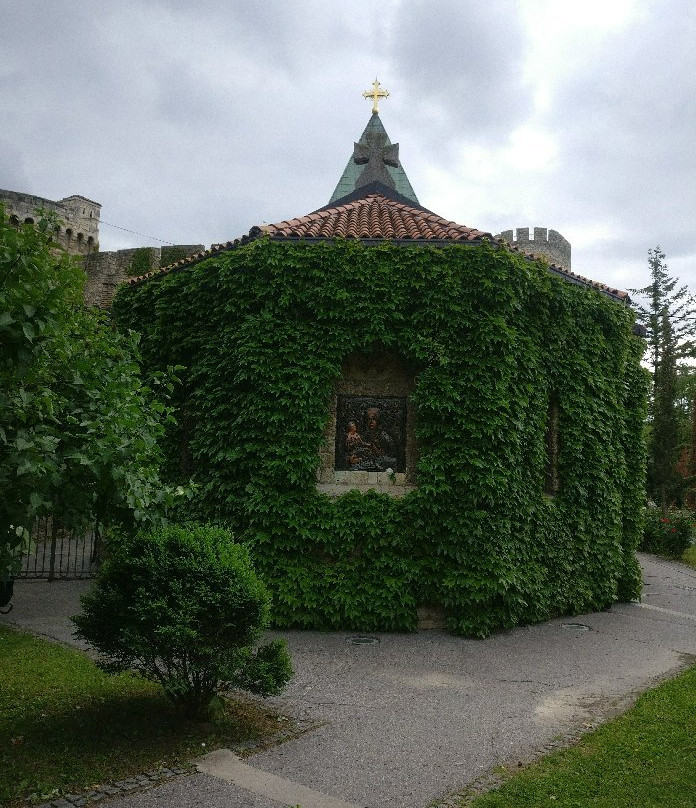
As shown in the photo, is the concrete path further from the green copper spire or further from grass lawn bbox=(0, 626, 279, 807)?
the green copper spire

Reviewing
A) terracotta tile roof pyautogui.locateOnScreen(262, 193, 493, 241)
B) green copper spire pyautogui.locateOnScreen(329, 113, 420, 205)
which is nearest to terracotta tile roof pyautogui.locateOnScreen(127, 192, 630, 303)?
terracotta tile roof pyautogui.locateOnScreen(262, 193, 493, 241)

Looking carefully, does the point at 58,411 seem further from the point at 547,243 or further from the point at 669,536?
the point at 547,243

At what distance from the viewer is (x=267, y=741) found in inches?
217

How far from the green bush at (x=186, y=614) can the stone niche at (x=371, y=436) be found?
4535mm

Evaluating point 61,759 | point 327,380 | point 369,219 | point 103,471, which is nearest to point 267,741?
point 61,759

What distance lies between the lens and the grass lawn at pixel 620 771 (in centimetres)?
459

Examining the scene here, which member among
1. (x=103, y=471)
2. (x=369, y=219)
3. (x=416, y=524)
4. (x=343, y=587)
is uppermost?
(x=369, y=219)

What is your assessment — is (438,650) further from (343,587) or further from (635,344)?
(635,344)

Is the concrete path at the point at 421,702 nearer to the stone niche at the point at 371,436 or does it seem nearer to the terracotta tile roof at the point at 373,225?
the stone niche at the point at 371,436

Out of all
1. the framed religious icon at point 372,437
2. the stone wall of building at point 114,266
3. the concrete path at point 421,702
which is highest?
the stone wall of building at point 114,266

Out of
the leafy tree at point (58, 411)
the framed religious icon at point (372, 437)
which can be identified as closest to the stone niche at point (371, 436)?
the framed religious icon at point (372, 437)

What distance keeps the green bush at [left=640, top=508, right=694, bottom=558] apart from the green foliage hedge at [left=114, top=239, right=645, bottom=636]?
514 inches

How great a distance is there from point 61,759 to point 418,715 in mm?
3085

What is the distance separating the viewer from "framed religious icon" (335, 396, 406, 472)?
10.1 metres
